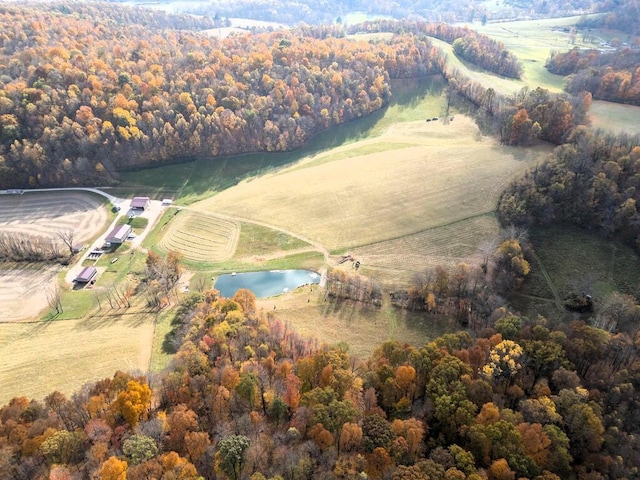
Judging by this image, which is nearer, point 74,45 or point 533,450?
point 533,450

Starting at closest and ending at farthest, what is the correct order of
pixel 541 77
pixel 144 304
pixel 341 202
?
pixel 144 304, pixel 341 202, pixel 541 77

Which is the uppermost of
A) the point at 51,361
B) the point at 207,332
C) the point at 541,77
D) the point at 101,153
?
the point at 541,77

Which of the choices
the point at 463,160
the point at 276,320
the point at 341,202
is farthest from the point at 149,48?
the point at 276,320

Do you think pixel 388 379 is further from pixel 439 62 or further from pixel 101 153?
pixel 439 62

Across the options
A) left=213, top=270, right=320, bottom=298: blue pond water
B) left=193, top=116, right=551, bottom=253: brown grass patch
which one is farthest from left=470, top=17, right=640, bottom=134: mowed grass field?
left=213, top=270, right=320, bottom=298: blue pond water

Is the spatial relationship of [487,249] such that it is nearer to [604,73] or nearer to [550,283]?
[550,283]
